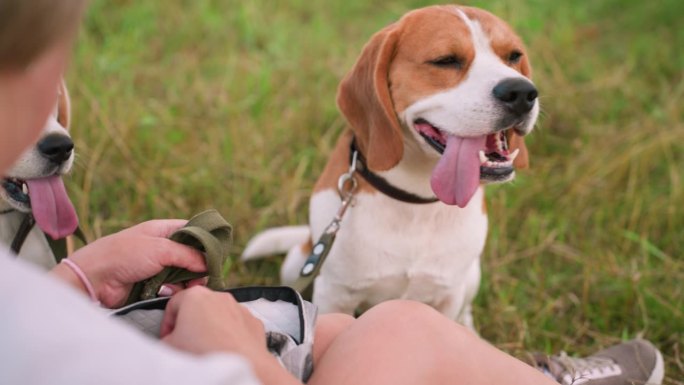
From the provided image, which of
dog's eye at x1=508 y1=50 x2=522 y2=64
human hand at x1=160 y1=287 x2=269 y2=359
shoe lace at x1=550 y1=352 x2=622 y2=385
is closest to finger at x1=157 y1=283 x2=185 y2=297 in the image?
human hand at x1=160 y1=287 x2=269 y2=359

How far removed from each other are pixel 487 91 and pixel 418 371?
39.8 inches

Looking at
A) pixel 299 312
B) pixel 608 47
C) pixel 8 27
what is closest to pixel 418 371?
pixel 299 312

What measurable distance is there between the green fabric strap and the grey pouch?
0.23ft

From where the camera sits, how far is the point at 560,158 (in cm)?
393

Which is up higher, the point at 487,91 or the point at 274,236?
the point at 487,91

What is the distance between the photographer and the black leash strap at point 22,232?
232 cm

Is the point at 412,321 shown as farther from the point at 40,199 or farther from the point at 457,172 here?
the point at 40,199

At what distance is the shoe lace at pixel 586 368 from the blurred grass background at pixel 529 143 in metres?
0.26

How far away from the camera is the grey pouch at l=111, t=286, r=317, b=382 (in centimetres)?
162

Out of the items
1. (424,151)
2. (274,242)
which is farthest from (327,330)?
(274,242)

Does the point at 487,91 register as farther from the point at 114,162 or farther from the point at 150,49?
the point at 150,49

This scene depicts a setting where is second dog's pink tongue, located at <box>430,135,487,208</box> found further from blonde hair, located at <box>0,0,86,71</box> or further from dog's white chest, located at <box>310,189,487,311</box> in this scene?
blonde hair, located at <box>0,0,86,71</box>

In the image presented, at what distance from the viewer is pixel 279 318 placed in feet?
5.68

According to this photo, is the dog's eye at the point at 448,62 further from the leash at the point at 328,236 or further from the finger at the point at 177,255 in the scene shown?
the finger at the point at 177,255
